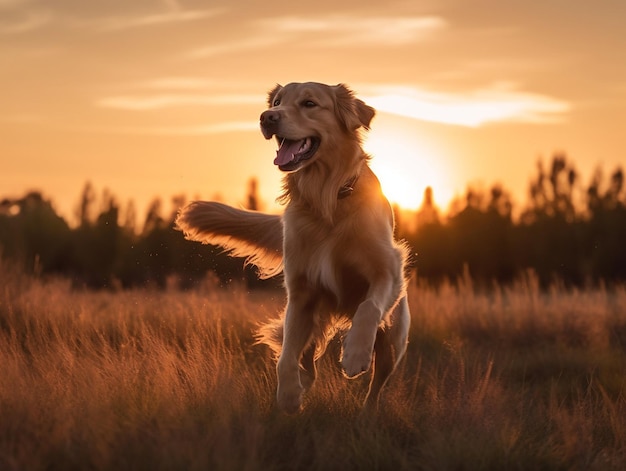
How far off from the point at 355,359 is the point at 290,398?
0.45 meters

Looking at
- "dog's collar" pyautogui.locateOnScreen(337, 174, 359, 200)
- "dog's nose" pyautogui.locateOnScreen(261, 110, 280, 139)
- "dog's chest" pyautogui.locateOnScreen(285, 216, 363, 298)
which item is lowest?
"dog's chest" pyautogui.locateOnScreen(285, 216, 363, 298)

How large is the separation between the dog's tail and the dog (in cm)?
125

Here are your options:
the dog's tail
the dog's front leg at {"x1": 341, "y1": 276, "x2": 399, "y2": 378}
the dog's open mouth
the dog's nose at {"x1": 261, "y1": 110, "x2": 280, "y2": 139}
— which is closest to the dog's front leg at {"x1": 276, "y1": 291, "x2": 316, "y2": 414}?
the dog's front leg at {"x1": 341, "y1": 276, "x2": 399, "y2": 378}

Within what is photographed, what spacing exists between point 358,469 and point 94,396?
1589mm

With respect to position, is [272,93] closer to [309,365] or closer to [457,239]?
[309,365]

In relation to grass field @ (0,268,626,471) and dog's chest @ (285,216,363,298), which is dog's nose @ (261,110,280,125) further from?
grass field @ (0,268,626,471)

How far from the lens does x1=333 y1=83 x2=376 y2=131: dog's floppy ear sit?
5496 mm

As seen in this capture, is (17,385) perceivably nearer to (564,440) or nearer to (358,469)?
(358,469)

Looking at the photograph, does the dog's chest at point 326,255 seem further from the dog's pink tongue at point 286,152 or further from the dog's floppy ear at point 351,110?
the dog's floppy ear at point 351,110

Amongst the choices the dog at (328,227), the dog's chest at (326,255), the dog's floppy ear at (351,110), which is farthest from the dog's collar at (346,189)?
the dog's floppy ear at (351,110)

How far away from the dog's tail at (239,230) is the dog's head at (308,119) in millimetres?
1526

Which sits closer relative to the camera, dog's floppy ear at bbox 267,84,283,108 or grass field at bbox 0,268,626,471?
grass field at bbox 0,268,626,471

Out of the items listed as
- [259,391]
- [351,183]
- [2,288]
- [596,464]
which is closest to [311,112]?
[351,183]

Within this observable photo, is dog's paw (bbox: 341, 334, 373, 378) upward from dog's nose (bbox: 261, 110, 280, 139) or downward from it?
downward
